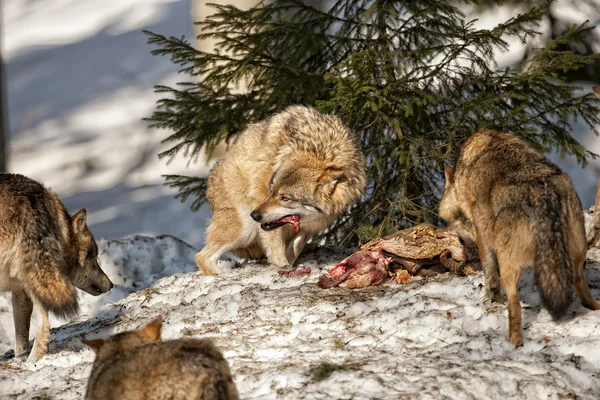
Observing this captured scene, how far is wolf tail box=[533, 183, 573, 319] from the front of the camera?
524cm

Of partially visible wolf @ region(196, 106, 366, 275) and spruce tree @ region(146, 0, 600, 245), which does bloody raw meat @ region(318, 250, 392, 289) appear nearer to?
partially visible wolf @ region(196, 106, 366, 275)

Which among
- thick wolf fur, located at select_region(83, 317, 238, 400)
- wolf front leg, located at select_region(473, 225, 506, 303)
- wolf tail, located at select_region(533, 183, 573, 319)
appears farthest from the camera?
wolf front leg, located at select_region(473, 225, 506, 303)

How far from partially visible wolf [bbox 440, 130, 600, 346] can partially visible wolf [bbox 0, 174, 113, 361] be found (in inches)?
139

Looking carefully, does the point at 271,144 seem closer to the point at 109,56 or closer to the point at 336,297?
the point at 336,297

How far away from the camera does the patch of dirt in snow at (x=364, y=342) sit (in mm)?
4902

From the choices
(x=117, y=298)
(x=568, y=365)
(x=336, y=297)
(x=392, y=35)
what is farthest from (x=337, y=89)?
(x=568, y=365)

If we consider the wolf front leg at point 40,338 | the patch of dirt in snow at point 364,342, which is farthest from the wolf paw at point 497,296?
the wolf front leg at point 40,338

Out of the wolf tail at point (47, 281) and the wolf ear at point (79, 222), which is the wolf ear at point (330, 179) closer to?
the wolf ear at point (79, 222)

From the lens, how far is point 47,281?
6.49m

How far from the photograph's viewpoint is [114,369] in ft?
13.9

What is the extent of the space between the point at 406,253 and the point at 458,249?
1.64 ft

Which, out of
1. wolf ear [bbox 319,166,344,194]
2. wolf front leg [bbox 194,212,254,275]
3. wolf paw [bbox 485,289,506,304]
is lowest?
wolf paw [bbox 485,289,506,304]

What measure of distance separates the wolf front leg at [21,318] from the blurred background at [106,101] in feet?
20.5

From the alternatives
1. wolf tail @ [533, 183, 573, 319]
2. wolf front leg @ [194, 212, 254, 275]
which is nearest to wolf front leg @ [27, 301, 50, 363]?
wolf front leg @ [194, 212, 254, 275]
